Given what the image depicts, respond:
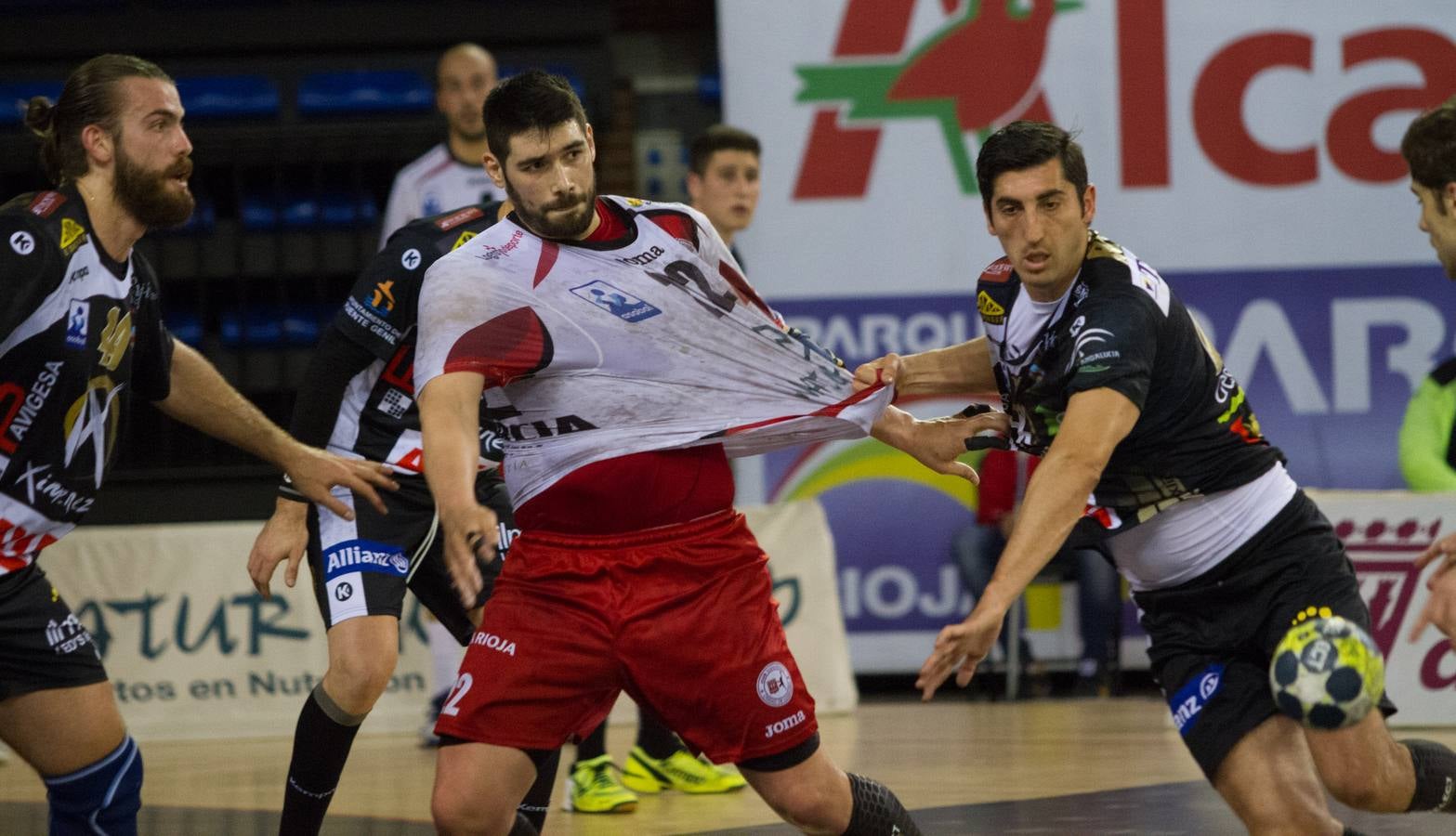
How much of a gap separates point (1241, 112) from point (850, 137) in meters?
2.02

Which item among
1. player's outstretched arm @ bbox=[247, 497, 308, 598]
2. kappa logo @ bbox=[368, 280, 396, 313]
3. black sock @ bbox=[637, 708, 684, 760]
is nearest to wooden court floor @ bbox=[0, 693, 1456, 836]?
black sock @ bbox=[637, 708, 684, 760]

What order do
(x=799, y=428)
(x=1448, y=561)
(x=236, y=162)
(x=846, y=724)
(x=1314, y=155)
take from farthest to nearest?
(x=236, y=162) < (x=1314, y=155) < (x=846, y=724) < (x=799, y=428) < (x=1448, y=561)

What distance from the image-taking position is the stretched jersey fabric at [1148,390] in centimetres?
377

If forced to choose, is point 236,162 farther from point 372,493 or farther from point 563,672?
point 563,672

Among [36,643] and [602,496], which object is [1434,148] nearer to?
[602,496]

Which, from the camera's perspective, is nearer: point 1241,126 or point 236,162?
point 1241,126

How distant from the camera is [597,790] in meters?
6.15

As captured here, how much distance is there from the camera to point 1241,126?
9328mm

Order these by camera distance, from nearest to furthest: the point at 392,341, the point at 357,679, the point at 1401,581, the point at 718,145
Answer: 1. the point at 357,679
2. the point at 392,341
3. the point at 718,145
4. the point at 1401,581

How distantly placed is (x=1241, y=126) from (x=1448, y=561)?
20.1 ft

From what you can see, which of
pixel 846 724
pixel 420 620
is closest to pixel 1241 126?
pixel 846 724

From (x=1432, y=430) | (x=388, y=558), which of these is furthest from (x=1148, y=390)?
(x=1432, y=430)

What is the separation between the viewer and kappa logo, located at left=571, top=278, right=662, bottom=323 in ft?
12.6

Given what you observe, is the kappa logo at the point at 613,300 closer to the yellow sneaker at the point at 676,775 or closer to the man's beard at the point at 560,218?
the man's beard at the point at 560,218
